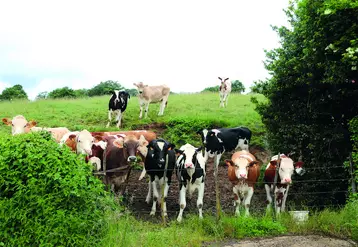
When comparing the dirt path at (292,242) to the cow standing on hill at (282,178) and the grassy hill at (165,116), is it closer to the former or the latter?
the cow standing on hill at (282,178)

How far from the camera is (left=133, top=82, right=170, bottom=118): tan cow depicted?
22078 mm

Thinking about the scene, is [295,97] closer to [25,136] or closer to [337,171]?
[337,171]

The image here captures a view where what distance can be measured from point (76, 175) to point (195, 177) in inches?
177

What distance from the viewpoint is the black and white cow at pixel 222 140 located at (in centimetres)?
1529

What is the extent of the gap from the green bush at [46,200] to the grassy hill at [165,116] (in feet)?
30.7

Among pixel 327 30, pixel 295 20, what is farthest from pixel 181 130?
pixel 327 30

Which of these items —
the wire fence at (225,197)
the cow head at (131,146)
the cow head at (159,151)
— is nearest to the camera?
the cow head at (159,151)

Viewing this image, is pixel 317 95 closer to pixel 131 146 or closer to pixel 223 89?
pixel 131 146

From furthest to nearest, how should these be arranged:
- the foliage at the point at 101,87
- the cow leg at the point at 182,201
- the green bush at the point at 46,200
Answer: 1. the foliage at the point at 101,87
2. the cow leg at the point at 182,201
3. the green bush at the point at 46,200

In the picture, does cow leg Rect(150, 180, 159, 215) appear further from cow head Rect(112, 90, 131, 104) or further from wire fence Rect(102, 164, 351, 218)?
cow head Rect(112, 90, 131, 104)

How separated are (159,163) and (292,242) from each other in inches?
162

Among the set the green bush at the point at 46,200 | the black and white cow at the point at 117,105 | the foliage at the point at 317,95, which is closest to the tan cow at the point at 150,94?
the black and white cow at the point at 117,105

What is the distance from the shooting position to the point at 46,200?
787 centimetres

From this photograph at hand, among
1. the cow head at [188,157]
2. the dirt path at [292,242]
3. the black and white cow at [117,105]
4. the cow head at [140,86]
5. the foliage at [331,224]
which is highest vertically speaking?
the cow head at [140,86]
